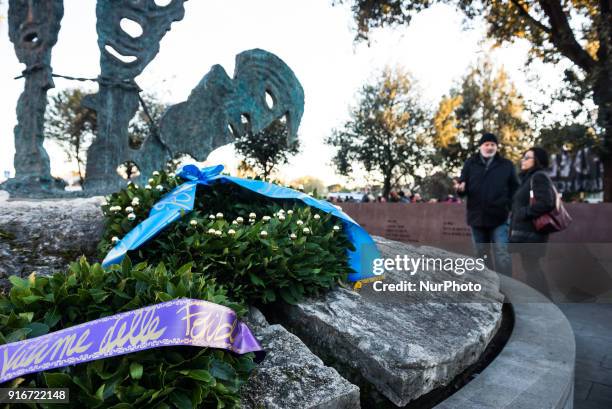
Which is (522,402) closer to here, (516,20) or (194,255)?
(194,255)

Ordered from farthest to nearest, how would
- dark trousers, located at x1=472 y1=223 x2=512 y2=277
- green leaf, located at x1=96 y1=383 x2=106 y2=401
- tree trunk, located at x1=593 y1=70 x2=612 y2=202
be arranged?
tree trunk, located at x1=593 y1=70 x2=612 y2=202
dark trousers, located at x1=472 y1=223 x2=512 y2=277
green leaf, located at x1=96 y1=383 x2=106 y2=401

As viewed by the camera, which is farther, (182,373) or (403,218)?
(403,218)

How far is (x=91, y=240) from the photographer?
9.19 feet

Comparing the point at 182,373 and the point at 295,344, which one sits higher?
the point at 182,373

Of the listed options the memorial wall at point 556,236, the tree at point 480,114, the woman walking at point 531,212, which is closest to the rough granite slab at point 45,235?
the woman walking at point 531,212

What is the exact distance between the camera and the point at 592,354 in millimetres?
3168

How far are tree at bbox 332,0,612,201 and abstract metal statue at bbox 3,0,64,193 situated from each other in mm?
A: 8278

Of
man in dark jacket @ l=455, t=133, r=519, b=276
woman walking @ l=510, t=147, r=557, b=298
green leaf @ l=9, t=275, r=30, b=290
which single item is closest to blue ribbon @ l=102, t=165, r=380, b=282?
green leaf @ l=9, t=275, r=30, b=290

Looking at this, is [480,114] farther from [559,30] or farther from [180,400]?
[180,400]

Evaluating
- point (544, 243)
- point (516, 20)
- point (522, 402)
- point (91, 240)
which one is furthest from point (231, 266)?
point (516, 20)

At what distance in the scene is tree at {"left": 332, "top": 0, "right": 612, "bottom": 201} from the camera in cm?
879

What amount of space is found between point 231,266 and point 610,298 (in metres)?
5.18

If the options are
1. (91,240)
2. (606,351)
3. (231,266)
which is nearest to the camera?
(231,266)

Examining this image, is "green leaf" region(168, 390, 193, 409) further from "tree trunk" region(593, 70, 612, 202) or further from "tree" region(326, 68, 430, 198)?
"tree" region(326, 68, 430, 198)
